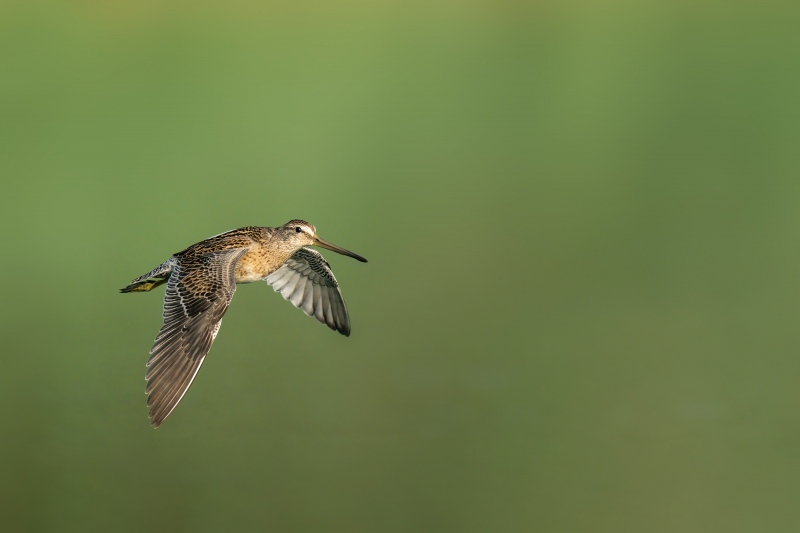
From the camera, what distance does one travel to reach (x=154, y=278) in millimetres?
6160

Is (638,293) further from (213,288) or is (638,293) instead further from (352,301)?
(213,288)

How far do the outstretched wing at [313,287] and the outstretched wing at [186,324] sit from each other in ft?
2.79

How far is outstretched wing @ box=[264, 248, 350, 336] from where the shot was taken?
6.83 metres

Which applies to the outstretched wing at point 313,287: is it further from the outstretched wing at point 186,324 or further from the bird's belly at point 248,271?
the outstretched wing at point 186,324

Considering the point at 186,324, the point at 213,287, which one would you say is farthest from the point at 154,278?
the point at 186,324

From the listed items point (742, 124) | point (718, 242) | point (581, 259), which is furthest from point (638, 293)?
point (742, 124)

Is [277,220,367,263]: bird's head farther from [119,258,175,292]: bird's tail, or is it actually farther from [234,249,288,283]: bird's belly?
[119,258,175,292]: bird's tail

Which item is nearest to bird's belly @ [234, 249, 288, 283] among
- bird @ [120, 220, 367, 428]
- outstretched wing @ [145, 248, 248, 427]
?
bird @ [120, 220, 367, 428]

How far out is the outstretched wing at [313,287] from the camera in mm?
6828

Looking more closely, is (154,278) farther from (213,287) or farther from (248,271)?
(213,287)

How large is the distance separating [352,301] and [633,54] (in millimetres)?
6013

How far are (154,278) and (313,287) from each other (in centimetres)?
104

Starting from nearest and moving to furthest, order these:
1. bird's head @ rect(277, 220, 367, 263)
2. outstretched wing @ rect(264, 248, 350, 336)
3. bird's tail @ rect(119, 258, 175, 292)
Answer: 1. bird's tail @ rect(119, 258, 175, 292)
2. bird's head @ rect(277, 220, 367, 263)
3. outstretched wing @ rect(264, 248, 350, 336)

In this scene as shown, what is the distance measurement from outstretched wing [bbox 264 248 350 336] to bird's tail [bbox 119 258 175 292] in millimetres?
847
